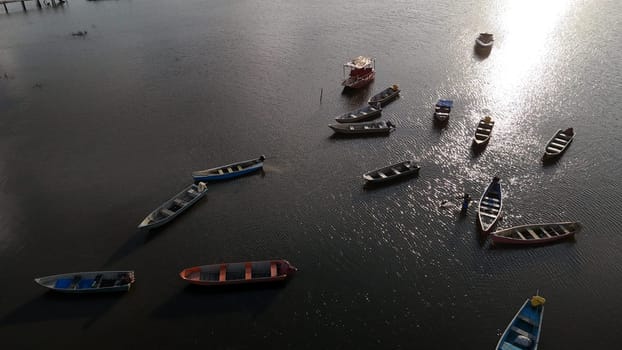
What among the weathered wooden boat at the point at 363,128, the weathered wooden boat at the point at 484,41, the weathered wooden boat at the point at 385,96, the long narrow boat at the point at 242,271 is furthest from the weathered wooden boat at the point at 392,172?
the weathered wooden boat at the point at 484,41

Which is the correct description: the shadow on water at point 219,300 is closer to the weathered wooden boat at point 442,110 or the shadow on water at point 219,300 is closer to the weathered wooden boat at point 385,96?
the weathered wooden boat at point 442,110

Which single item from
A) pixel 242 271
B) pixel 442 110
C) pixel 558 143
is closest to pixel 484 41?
pixel 442 110

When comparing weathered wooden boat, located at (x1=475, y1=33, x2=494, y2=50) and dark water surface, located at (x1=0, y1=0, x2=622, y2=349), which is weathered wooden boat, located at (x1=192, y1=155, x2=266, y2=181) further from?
weathered wooden boat, located at (x1=475, y1=33, x2=494, y2=50)

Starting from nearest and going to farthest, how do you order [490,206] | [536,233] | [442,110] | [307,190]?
1. [536,233]
2. [490,206]
3. [307,190]
4. [442,110]

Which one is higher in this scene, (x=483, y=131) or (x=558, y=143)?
(x=558, y=143)

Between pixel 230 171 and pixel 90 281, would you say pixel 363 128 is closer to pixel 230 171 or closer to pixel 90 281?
pixel 230 171

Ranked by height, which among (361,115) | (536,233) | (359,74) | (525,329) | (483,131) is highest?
(359,74)
